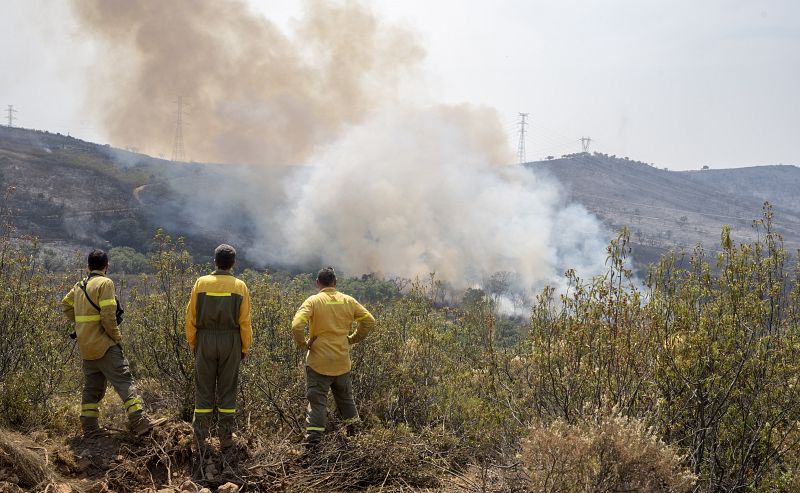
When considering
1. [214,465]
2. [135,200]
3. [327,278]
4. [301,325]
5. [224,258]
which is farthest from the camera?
[135,200]

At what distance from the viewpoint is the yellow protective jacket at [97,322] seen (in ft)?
18.2

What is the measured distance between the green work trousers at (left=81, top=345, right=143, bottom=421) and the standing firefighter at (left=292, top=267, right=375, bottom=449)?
1.58m

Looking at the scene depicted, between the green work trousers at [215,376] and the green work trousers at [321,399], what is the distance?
2.40ft

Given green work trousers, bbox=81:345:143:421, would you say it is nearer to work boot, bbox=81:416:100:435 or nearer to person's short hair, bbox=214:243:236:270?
work boot, bbox=81:416:100:435

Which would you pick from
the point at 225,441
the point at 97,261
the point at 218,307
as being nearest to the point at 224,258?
the point at 218,307

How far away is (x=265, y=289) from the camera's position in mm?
7645

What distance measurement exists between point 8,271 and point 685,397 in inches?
285

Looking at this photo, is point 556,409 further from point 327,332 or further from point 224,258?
point 224,258

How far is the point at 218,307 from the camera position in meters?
5.31

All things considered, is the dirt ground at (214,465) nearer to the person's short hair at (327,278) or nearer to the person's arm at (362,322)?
the person's arm at (362,322)

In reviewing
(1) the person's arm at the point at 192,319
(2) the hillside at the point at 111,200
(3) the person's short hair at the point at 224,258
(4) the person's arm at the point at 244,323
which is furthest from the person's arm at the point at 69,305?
(2) the hillside at the point at 111,200

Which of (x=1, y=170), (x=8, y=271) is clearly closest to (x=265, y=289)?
(x=8, y=271)

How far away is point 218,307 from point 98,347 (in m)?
1.29

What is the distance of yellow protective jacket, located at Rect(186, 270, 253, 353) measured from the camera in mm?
5312
